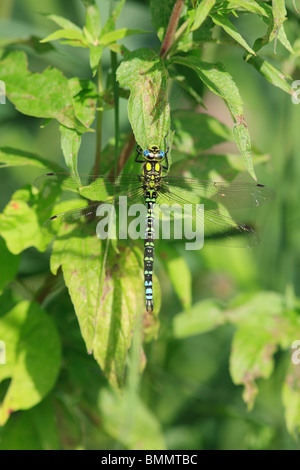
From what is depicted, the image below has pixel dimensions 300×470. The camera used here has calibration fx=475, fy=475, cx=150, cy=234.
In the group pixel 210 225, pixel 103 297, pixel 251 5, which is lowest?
pixel 103 297

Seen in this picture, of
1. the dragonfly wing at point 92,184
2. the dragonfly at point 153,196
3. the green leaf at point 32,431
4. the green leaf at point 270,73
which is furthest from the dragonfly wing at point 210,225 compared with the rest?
the green leaf at point 32,431

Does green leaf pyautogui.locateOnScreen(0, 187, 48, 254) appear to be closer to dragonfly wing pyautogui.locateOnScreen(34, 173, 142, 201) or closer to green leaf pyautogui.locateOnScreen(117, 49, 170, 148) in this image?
dragonfly wing pyautogui.locateOnScreen(34, 173, 142, 201)

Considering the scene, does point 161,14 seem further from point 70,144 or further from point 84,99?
point 70,144

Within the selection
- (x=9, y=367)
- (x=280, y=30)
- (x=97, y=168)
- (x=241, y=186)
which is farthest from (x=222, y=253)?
(x=280, y=30)

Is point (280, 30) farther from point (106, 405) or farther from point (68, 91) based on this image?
point (106, 405)

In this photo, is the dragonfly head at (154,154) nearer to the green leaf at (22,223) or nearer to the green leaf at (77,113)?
the green leaf at (77,113)

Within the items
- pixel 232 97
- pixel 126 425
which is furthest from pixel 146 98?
pixel 126 425
